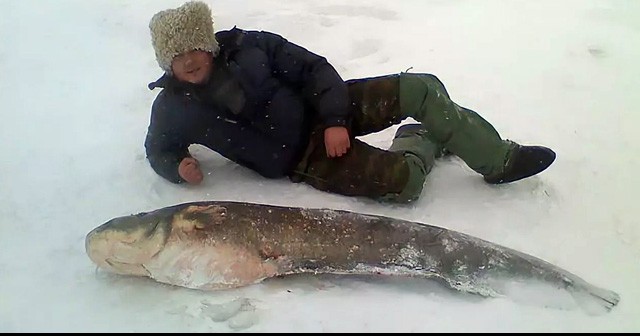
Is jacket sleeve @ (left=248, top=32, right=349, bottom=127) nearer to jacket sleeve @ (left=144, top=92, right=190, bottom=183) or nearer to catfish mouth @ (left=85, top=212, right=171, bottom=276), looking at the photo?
jacket sleeve @ (left=144, top=92, right=190, bottom=183)

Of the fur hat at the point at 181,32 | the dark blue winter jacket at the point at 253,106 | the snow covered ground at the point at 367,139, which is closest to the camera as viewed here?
the snow covered ground at the point at 367,139

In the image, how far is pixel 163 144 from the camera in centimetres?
261

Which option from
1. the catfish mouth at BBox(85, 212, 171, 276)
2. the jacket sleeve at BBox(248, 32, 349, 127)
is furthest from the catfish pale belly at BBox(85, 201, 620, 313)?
the jacket sleeve at BBox(248, 32, 349, 127)

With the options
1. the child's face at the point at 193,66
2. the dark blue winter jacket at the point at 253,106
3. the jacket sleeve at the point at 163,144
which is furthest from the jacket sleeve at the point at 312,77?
the jacket sleeve at the point at 163,144

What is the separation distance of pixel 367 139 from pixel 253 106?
635 millimetres

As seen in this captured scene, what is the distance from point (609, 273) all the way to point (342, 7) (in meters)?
2.54

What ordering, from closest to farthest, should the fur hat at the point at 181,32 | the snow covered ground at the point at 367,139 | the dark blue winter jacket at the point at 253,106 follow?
the snow covered ground at the point at 367,139
the fur hat at the point at 181,32
the dark blue winter jacket at the point at 253,106

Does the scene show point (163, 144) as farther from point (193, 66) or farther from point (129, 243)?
point (129, 243)

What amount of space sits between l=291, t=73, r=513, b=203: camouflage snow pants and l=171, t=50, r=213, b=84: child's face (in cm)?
44

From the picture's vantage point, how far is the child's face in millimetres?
2391

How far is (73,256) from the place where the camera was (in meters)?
2.31

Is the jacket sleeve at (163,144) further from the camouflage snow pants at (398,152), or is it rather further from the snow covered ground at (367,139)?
the camouflage snow pants at (398,152)

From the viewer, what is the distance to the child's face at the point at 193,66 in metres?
2.39

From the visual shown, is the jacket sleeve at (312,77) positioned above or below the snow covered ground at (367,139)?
above
